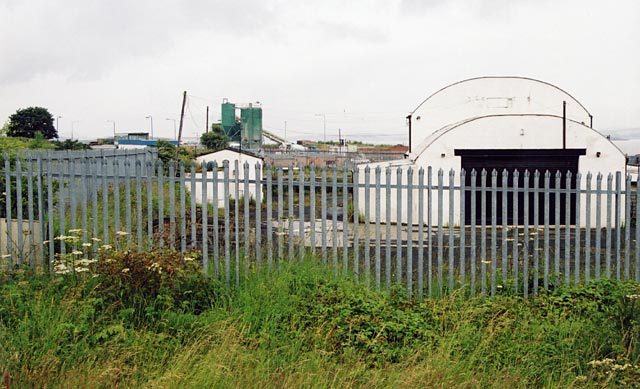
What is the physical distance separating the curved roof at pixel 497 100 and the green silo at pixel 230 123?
108ft


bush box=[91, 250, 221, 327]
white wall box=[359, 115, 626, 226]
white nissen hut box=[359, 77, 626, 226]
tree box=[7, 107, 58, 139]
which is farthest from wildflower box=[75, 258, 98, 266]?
tree box=[7, 107, 58, 139]

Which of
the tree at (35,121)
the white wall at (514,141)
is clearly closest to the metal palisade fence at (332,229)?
the white wall at (514,141)

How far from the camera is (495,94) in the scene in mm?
26531

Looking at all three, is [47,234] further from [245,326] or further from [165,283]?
[245,326]

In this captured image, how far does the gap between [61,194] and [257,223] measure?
284 centimetres

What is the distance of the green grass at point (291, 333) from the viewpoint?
18.8ft

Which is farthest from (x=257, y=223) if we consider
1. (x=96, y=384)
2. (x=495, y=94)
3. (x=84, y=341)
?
(x=495, y=94)

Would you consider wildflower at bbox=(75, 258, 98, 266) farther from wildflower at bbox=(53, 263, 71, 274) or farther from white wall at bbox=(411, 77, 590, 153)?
white wall at bbox=(411, 77, 590, 153)

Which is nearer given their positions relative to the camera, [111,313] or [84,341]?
[84,341]

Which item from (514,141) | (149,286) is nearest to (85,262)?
(149,286)

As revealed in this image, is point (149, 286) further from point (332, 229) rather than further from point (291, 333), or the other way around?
point (332, 229)

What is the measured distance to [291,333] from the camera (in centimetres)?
680

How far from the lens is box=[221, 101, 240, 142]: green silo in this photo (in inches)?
2295

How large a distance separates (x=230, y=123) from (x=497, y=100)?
1405 inches
